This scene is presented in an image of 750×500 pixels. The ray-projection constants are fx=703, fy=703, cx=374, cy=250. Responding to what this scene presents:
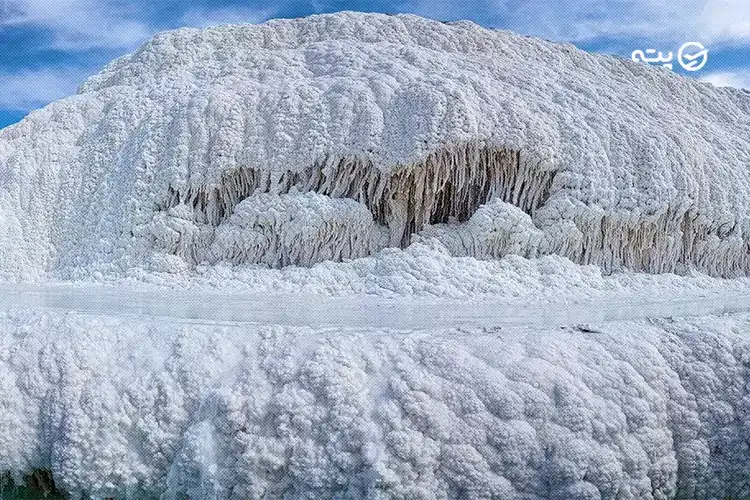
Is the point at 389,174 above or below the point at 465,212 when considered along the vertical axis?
above

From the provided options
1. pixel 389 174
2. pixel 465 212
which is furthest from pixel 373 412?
pixel 465 212

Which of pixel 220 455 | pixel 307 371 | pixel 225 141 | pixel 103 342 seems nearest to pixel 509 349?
pixel 307 371

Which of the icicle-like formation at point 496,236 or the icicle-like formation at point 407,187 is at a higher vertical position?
the icicle-like formation at point 407,187

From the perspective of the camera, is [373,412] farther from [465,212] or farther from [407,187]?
[465,212]

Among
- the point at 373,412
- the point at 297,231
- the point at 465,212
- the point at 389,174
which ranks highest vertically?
the point at 389,174

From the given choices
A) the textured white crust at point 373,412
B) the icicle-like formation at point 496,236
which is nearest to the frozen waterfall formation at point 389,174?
the icicle-like formation at point 496,236

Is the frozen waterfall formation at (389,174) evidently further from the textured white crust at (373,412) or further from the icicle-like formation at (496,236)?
the textured white crust at (373,412)

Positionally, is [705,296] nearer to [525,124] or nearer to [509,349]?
[525,124]

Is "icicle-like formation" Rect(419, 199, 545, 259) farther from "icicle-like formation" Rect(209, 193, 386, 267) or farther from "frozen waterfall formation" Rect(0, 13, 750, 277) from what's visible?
"icicle-like formation" Rect(209, 193, 386, 267)

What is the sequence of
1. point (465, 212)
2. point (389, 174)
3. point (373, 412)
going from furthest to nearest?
point (465, 212) < point (389, 174) < point (373, 412)
